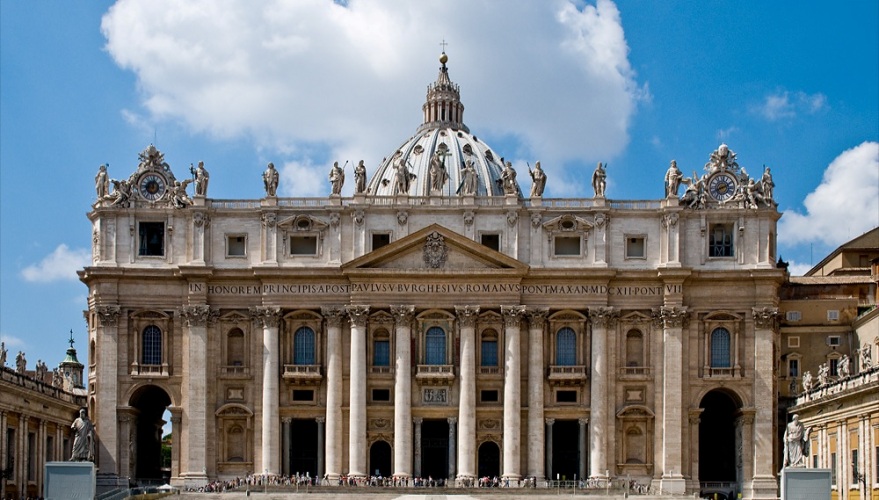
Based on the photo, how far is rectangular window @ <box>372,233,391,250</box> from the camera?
89188 mm

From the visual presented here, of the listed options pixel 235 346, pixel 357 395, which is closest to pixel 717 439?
pixel 357 395

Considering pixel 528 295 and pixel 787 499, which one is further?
pixel 528 295

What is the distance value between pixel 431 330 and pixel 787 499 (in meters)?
28.5

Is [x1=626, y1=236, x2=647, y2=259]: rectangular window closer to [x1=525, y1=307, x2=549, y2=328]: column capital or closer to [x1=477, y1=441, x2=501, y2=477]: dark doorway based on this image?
[x1=525, y1=307, x2=549, y2=328]: column capital

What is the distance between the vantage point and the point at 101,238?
8944cm

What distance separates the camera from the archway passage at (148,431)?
8994 centimetres

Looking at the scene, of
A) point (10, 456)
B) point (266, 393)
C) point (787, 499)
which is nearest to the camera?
point (787, 499)

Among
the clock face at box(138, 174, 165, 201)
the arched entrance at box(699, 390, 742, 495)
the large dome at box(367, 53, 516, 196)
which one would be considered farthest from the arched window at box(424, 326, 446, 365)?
the large dome at box(367, 53, 516, 196)

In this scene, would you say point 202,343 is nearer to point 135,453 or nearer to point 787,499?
point 135,453

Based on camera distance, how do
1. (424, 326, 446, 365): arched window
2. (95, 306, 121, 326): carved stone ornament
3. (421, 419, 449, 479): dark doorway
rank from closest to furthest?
(95, 306, 121, 326): carved stone ornament < (424, 326, 446, 365): arched window < (421, 419, 449, 479): dark doorway

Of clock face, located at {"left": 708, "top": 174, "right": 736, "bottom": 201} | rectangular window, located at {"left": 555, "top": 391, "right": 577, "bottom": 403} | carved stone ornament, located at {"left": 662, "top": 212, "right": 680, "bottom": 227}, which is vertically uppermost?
clock face, located at {"left": 708, "top": 174, "right": 736, "bottom": 201}

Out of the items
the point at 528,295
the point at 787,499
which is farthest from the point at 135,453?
the point at 787,499

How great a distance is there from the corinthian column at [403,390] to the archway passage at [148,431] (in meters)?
14.5

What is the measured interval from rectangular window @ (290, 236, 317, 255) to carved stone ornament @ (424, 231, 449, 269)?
24.9 feet
